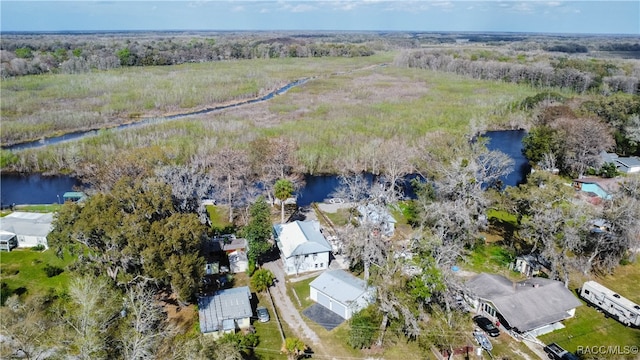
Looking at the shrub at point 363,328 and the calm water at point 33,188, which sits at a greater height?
the calm water at point 33,188

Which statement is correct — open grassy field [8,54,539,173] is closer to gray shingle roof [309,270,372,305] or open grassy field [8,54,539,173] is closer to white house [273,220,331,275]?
white house [273,220,331,275]

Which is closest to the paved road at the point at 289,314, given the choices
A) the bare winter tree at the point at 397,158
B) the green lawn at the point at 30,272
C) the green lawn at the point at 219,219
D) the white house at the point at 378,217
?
the white house at the point at 378,217

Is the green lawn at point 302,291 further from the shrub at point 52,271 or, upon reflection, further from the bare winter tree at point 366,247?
the shrub at point 52,271

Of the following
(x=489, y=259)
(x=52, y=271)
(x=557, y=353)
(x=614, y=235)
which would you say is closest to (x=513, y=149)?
(x=489, y=259)

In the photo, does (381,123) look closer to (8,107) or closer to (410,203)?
(410,203)

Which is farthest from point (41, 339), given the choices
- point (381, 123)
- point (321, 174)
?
point (381, 123)

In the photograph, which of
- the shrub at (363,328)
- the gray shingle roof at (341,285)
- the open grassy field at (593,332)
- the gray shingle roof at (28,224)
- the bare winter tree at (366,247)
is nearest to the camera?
the shrub at (363,328)
